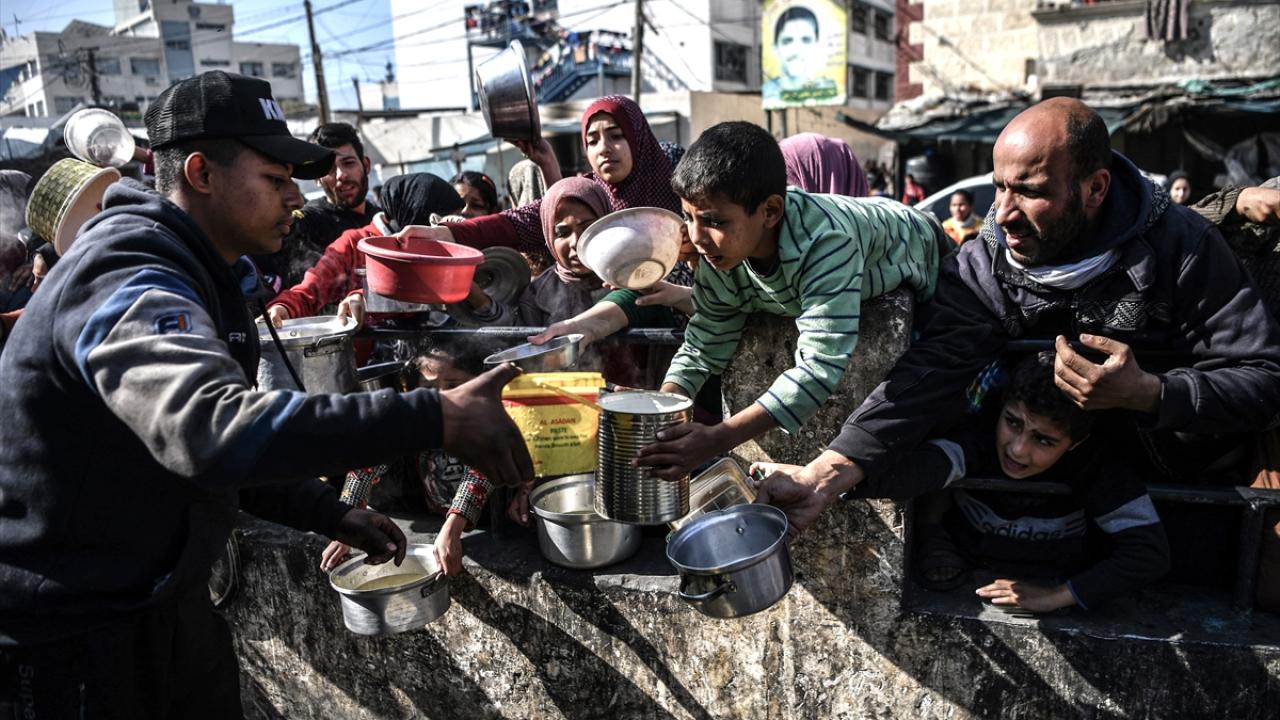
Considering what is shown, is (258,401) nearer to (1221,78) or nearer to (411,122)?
(1221,78)

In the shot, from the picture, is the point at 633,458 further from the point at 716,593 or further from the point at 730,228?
the point at 730,228

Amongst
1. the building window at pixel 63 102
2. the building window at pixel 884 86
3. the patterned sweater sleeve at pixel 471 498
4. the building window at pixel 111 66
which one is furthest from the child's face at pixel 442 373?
the building window at pixel 111 66

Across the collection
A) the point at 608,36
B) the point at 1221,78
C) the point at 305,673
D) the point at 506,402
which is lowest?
the point at 305,673

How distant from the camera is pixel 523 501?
2848 mm

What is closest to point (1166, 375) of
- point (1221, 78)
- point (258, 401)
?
point (258, 401)

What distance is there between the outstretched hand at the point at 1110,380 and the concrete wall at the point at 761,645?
1.59 ft

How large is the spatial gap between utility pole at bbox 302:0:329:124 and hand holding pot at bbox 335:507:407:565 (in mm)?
25790

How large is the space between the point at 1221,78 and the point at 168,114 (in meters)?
18.9

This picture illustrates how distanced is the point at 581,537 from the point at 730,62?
4320 centimetres

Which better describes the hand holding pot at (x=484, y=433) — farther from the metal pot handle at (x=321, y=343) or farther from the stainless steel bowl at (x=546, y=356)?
the metal pot handle at (x=321, y=343)

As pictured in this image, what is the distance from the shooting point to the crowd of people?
1.45m

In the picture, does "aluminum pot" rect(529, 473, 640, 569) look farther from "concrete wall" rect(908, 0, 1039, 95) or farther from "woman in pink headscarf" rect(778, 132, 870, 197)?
"concrete wall" rect(908, 0, 1039, 95)

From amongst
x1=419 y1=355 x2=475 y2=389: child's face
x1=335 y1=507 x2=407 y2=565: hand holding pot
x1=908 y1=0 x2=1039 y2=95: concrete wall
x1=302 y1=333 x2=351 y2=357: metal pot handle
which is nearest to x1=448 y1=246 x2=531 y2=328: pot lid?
x1=419 y1=355 x2=475 y2=389: child's face

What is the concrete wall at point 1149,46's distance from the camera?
15.0 metres
